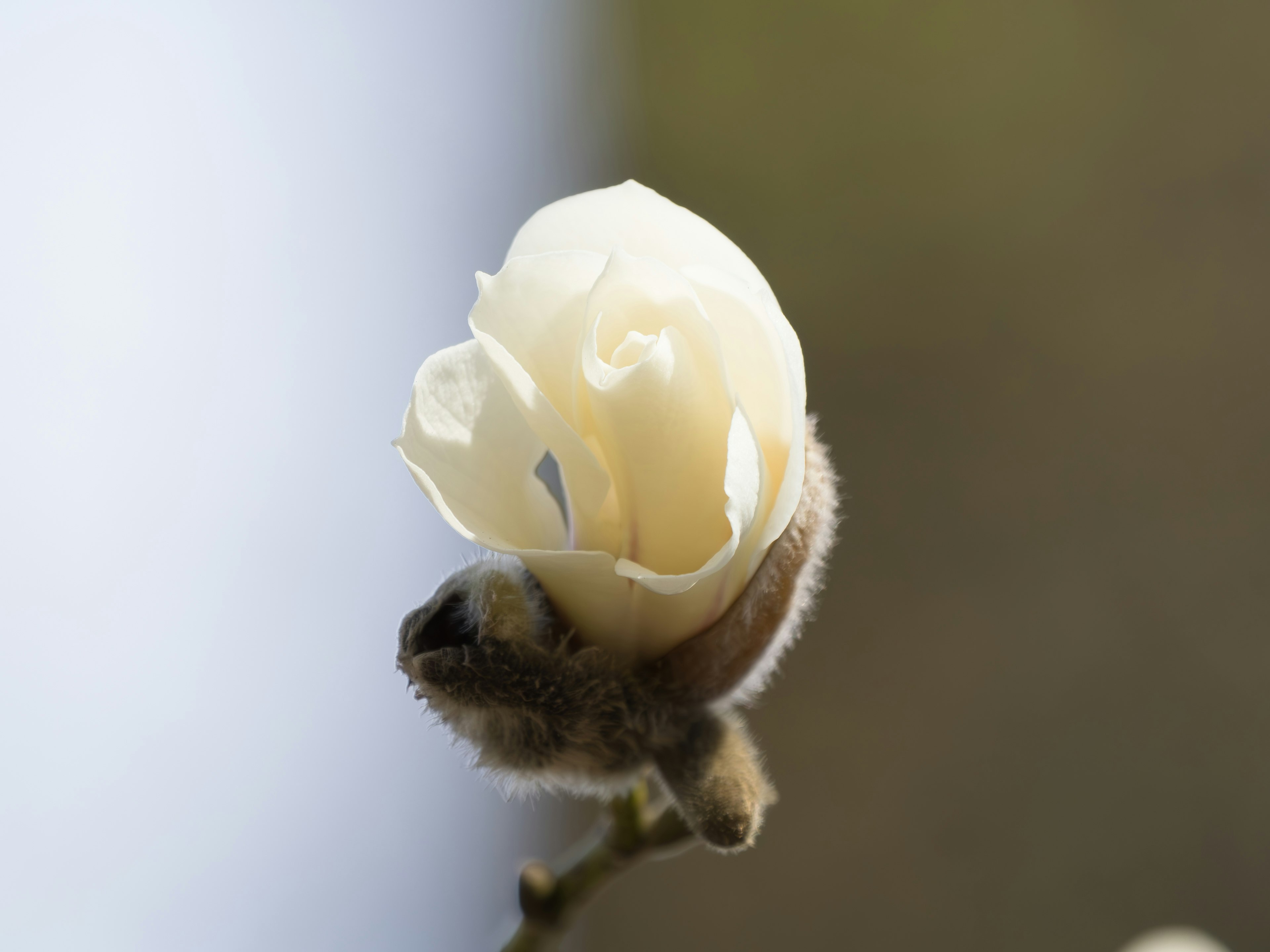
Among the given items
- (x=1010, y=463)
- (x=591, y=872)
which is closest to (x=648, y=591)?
(x=591, y=872)

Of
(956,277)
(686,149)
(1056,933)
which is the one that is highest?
(686,149)

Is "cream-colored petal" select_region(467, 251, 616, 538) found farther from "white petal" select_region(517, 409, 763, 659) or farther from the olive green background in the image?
the olive green background

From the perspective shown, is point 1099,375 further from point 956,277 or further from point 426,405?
point 426,405

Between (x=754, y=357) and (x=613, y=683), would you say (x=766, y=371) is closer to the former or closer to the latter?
(x=754, y=357)

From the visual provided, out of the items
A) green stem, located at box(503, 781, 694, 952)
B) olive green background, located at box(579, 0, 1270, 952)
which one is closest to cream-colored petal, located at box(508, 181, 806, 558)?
green stem, located at box(503, 781, 694, 952)

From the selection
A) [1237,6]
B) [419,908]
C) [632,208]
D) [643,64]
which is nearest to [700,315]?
[632,208]

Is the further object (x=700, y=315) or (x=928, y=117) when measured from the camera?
(x=928, y=117)
